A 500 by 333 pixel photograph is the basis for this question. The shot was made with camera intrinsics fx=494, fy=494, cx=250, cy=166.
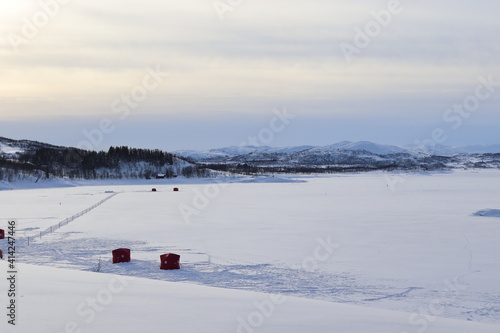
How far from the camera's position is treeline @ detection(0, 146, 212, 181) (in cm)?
9144

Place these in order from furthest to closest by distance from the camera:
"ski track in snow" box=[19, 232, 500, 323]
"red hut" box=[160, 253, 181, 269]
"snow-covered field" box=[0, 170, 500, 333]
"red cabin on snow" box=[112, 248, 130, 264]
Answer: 1. "red cabin on snow" box=[112, 248, 130, 264]
2. "red hut" box=[160, 253, 181, 269]
3. "ski track in snow" box=[19, 232, 500, 323]
4. "snow-covered field" box=[0, 170, 500, 333]

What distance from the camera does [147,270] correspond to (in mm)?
14852

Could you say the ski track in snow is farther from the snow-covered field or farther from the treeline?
the treeline

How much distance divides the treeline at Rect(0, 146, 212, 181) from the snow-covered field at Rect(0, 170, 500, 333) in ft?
202

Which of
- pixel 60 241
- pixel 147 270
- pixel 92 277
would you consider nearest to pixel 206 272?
pixel 147 270

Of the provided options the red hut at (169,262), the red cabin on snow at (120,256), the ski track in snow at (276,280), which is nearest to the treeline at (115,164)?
the ski track in snow at (276,280)

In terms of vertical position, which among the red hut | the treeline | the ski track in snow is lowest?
the ski track in snow

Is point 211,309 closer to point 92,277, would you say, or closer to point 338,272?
point 92,277

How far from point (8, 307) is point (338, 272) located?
30.0 ft

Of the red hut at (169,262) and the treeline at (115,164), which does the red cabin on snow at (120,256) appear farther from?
the treeline at (115,164)

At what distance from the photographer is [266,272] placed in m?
14.3

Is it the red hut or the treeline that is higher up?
the treeline

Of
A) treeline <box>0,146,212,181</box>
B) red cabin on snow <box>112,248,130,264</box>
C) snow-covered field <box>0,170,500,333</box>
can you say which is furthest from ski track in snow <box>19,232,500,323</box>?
treeline <box>0,146,212,181</box>

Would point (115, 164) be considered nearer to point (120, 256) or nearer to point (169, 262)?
point (120, 256)
